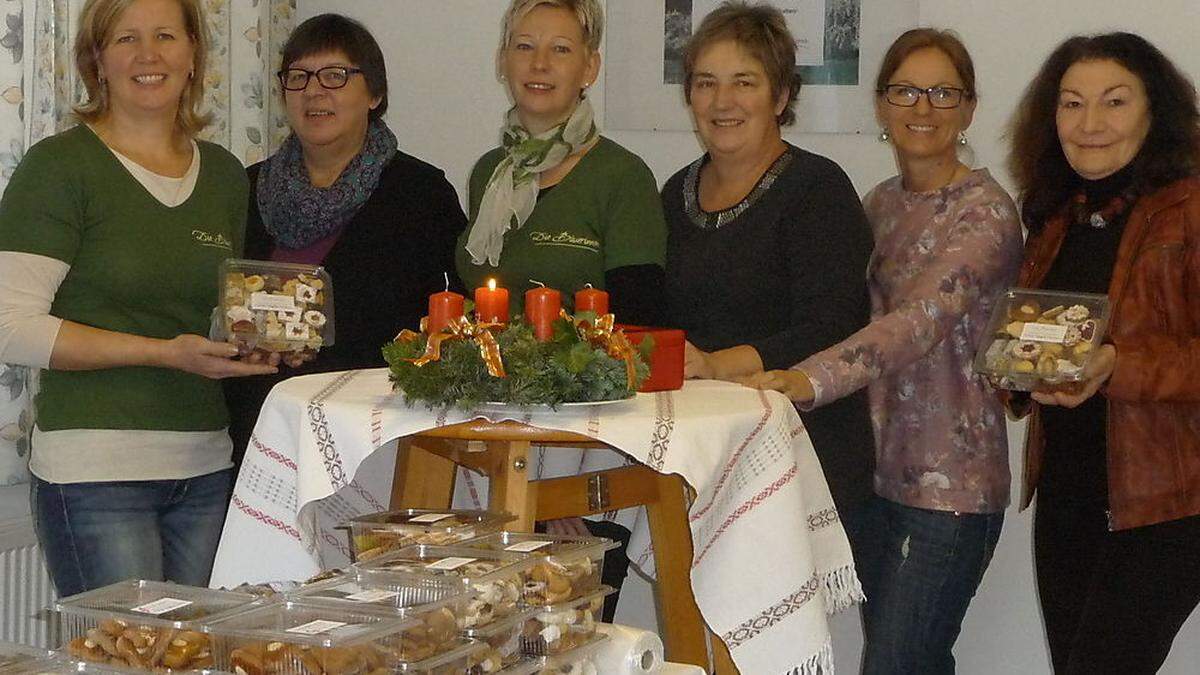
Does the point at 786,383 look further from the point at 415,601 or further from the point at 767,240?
the point at 415,601

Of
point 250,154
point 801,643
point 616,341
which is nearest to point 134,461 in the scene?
point 616,341

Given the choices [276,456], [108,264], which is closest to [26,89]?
[108,264]

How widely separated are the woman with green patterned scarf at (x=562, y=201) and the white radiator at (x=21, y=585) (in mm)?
952

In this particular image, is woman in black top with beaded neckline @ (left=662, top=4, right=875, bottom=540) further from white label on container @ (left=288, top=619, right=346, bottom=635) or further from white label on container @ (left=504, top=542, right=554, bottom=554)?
white label on container @ (left=288, top=619, right=346, bottom=635)

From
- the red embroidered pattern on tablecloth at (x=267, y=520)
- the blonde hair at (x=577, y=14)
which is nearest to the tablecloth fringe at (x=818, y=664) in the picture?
the red embroidered pattern on tablecloth at (x=267, y=520)

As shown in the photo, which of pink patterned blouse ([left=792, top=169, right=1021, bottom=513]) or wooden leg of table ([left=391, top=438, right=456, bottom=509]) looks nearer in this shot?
wooden leg of table ([left=391, top=438, right=456, bottom=509])

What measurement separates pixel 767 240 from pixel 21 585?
1.65 metres

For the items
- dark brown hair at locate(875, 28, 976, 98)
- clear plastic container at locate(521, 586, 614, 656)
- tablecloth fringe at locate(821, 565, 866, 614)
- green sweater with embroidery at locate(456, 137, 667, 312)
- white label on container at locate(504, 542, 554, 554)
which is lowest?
tablecloth fringe at locate(821, 565, 866, 614)

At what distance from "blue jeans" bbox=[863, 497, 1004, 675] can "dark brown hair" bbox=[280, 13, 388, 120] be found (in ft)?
3.99

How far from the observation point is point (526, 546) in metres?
1.60

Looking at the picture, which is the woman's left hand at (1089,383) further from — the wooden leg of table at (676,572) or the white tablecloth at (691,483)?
the wooden leg of table at (676,572)

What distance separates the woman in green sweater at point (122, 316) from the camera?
81.7 inches

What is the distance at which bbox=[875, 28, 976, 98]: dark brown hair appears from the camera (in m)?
2.38

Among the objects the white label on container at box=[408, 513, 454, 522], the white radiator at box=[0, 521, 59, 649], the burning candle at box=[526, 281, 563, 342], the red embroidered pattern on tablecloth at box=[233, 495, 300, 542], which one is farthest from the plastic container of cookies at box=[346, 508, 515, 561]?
the white radiator at box=[0, 521, 59, 649]
